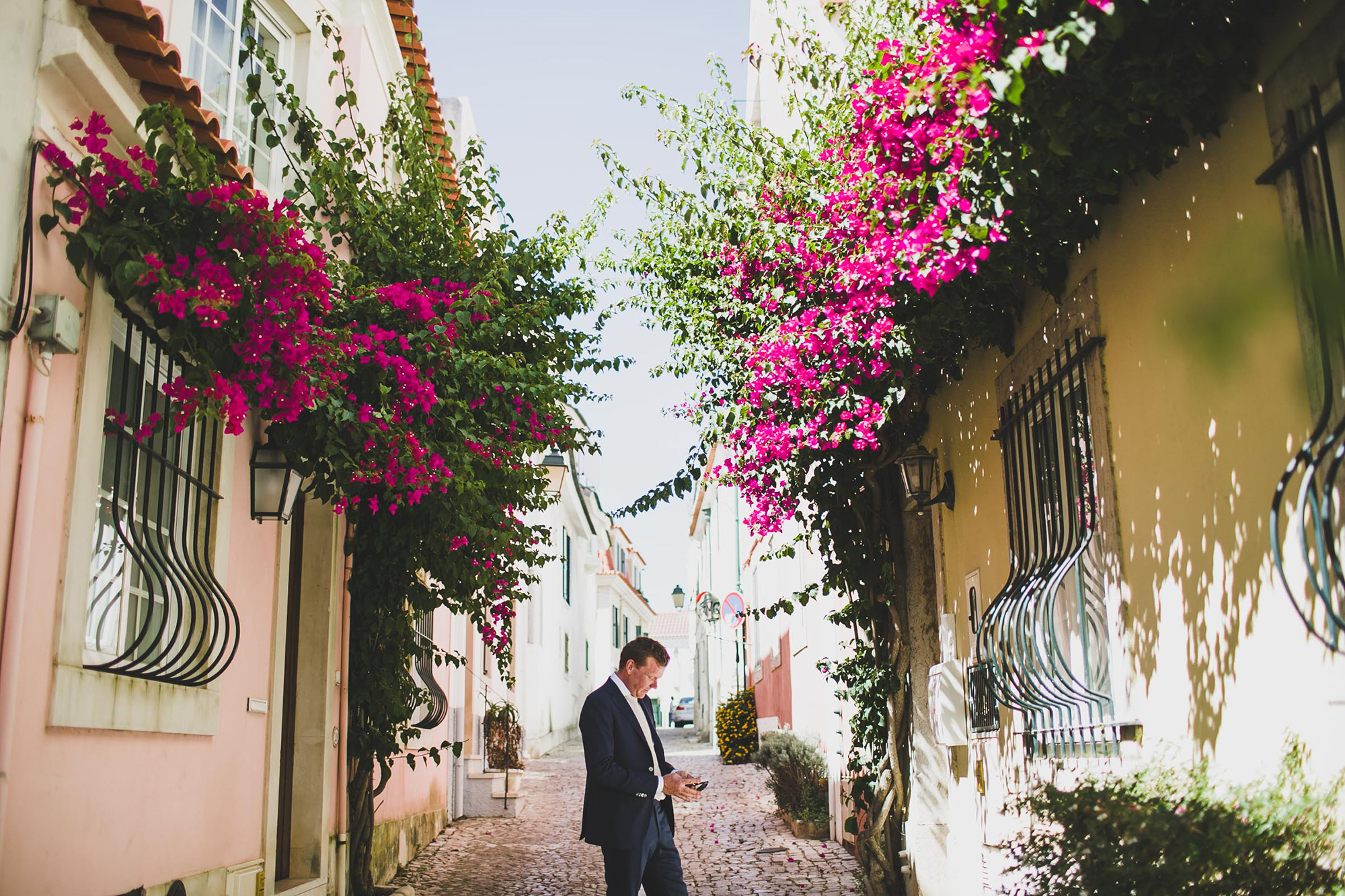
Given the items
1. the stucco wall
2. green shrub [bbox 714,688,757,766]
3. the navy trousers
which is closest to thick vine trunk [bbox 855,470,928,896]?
the navy trousers

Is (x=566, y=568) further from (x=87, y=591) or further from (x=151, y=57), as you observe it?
(x=151, y=57)

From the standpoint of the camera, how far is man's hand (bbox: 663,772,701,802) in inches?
209

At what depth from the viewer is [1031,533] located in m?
5.11

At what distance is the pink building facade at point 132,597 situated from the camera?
3859 millimetres

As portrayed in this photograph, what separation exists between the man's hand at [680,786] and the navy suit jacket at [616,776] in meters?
0.06

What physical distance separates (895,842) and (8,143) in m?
6.54

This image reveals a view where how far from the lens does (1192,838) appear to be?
2.88 m

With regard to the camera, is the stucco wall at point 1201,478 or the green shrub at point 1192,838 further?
the stucco wall at point 1201,478

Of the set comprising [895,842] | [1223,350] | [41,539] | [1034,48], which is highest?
[1034,48]

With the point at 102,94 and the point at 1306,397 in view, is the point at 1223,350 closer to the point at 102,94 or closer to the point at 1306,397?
the point at 1306,397

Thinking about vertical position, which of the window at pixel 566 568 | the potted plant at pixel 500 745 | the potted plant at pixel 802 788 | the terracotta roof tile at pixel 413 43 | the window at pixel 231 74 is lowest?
the potted plant at pixel 802 788

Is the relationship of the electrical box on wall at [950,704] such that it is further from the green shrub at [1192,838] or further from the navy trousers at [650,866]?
the green shrub at [1192,838]

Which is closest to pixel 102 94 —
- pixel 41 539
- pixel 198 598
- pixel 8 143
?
pixel 8 143

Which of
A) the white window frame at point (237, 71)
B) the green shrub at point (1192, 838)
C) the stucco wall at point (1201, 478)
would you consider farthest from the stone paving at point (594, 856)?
the white window frame at point (237, 71)
